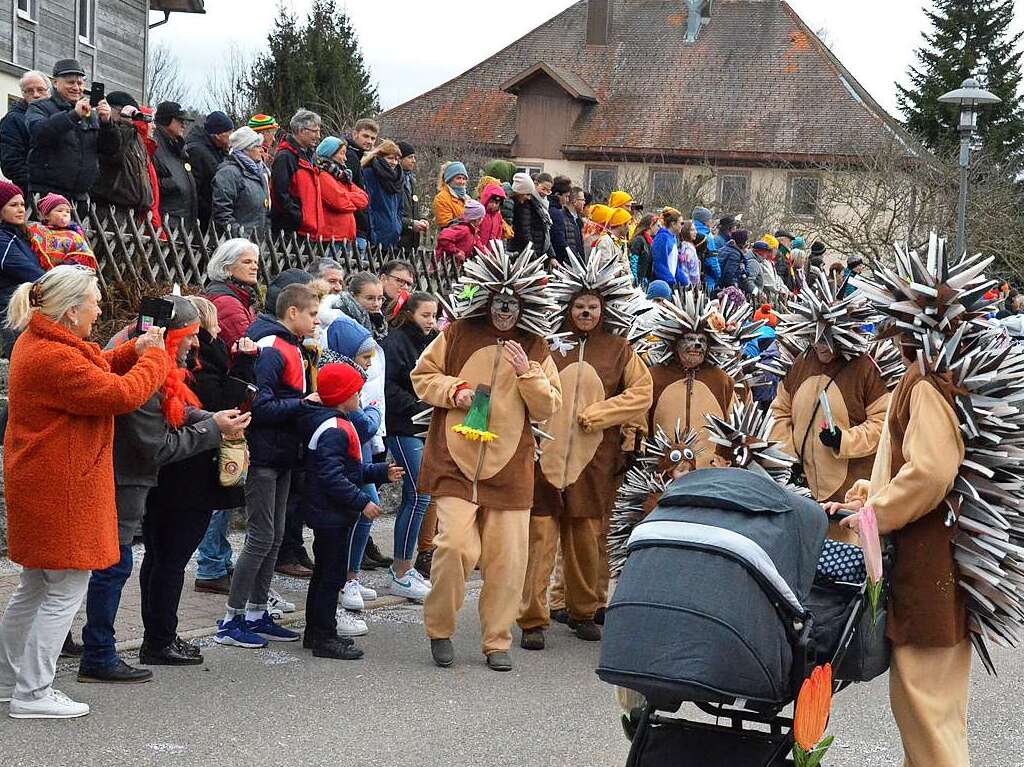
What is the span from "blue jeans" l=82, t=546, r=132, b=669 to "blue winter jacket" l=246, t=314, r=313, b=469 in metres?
1.16

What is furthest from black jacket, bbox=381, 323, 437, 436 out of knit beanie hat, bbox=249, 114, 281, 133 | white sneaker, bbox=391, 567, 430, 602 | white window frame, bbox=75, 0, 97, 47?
white window frame, bbox=75, 0, 97, 47

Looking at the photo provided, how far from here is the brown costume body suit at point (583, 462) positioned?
26.8 ft

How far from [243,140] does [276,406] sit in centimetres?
490

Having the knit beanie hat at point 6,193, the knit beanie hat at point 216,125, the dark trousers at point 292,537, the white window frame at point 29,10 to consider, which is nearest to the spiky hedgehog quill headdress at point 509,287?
the dark trousers at point 292,537

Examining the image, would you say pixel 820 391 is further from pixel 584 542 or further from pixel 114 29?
pixel 114 29

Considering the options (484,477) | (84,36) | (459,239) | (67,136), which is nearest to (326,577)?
(484,477)

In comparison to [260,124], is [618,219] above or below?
below

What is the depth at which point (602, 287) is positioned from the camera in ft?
27.4

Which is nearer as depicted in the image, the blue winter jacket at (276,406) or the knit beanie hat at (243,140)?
the blue winter jacket at (276,406)

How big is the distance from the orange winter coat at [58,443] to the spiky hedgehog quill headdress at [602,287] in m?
3.17

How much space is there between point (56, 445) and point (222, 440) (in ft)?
3.33

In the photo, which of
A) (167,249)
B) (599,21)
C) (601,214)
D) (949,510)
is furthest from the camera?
(599,21)

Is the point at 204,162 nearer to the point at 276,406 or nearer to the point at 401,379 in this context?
the point at 401,379

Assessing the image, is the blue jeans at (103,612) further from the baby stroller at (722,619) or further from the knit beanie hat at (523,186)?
the knit beanie hat at (523,186)
